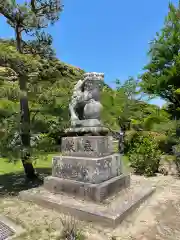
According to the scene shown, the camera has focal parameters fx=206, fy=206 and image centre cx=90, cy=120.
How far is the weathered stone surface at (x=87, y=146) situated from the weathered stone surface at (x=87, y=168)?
0.40 ft

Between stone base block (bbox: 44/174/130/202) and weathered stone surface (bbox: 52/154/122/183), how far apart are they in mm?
105

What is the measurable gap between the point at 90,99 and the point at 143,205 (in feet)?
7.71

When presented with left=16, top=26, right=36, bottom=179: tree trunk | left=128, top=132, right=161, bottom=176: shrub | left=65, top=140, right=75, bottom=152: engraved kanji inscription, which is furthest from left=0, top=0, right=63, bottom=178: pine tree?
left=128, top=132, right=161, bottom=176: shrub

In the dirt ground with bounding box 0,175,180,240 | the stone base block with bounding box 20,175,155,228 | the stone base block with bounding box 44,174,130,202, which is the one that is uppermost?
the stone base block with bounding box 44,174,130,202

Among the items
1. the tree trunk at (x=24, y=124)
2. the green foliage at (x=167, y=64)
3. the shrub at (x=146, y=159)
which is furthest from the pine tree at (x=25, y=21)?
the green foliage at (x=167, y=64)

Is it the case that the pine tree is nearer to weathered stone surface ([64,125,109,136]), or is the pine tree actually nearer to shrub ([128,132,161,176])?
weathered stone surface ([64,125,109,136])

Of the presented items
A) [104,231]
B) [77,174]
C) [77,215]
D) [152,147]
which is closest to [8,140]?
[77,174]

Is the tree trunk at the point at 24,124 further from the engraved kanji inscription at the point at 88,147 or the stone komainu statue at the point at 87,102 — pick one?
the engraved kanji inscription at the point at 88,147

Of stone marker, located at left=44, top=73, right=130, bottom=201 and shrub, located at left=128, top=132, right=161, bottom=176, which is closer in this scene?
stone marker, located at left=44, top=73, right=130, bottom=201

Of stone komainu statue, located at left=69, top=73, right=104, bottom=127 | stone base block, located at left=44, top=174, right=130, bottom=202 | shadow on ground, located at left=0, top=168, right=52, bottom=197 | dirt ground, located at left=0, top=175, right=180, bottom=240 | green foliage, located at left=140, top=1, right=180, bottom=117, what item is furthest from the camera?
green foliage, located at left=140, top=1, right=180, bottom=117

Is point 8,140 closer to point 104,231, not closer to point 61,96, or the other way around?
point 61,96

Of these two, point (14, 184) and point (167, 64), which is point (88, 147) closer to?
point (14, 184)

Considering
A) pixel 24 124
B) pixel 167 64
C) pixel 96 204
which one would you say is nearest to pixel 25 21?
pixel 24 124

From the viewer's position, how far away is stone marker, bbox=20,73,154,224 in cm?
365
